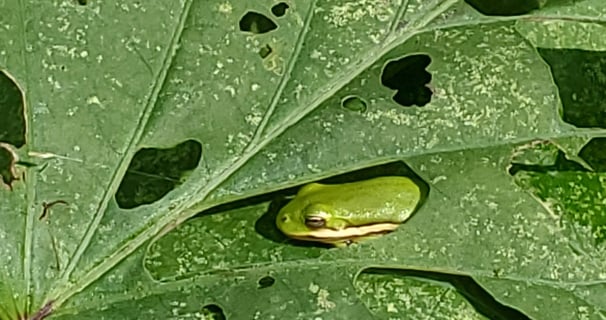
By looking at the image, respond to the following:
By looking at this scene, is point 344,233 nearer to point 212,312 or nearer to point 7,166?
point 212,312

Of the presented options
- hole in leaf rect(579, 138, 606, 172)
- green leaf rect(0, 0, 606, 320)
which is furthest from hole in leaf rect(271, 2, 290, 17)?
hole in leaf rect(579, 138, 606, 172)

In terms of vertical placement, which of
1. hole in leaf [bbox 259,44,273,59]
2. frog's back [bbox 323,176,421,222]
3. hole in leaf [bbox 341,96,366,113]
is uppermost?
hole in leaf [bbox 259,44,273,59]

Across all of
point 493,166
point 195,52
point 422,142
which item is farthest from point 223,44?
point 493,166

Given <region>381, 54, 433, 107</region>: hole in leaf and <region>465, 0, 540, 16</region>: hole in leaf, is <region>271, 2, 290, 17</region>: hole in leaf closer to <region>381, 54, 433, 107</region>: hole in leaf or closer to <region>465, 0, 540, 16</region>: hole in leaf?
<region>381, 54, 433, 107</region>: hole in leaf

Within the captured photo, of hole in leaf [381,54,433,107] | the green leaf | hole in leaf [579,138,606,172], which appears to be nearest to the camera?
the green leaf

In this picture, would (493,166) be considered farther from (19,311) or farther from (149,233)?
(19,311)

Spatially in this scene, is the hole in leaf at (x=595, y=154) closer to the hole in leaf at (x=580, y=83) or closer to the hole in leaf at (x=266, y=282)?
the hole in leaf at (x=580, y=83)

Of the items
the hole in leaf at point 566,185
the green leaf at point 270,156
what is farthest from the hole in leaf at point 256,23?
the hole in leaf at point 566,185
